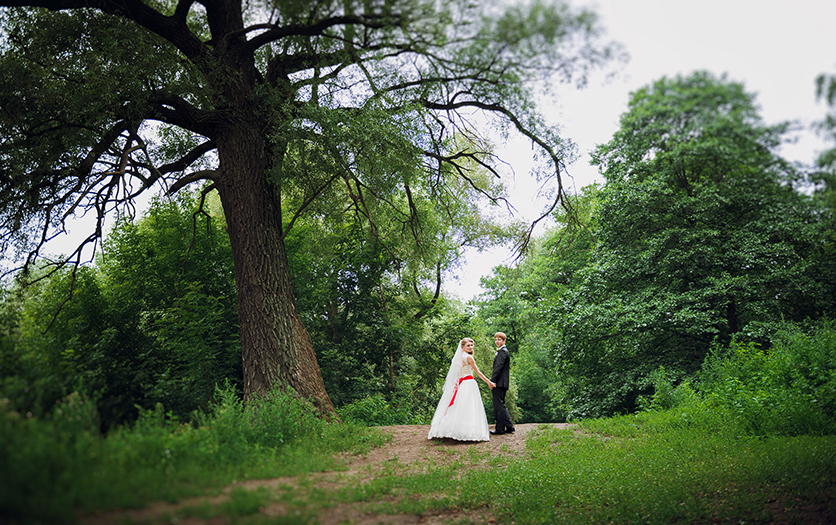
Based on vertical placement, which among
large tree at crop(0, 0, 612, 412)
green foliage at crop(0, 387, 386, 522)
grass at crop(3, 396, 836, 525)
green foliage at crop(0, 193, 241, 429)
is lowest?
grass at crop(3, 396, 836, 525)

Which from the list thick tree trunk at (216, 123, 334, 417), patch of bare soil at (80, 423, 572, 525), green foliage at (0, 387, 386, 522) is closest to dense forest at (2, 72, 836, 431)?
green foliage at (0, 387, 386, 522)

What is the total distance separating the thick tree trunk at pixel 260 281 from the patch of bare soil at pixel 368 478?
182 cm

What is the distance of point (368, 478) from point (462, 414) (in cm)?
360

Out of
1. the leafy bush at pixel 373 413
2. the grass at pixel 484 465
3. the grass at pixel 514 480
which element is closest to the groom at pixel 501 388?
the grass at pixel 484 465

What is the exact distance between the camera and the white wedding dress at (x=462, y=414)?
962 cm

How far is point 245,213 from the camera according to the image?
31.7 feet

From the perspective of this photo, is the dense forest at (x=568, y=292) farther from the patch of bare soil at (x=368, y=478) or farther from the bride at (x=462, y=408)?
the bride at (x=462, y=408)

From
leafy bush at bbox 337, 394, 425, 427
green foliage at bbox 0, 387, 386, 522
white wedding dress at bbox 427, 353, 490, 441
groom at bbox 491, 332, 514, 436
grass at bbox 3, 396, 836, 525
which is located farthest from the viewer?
leafy bush at bbox 337, 394, 425, 427

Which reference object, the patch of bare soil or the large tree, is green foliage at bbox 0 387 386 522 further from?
the large tree

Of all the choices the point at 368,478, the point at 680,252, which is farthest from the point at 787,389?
the point at 368,478

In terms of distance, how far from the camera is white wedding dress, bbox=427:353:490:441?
962 cm

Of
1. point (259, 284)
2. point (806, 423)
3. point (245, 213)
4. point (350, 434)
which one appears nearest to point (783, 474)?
point (806, 423)

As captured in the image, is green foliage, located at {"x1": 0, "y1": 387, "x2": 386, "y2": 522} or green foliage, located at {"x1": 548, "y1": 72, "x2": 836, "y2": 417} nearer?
green foliage, located at {"x1": 0, "y1": 387, "x2": 386, "y2": 522}

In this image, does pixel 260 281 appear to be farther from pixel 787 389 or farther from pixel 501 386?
pixel 787 389
